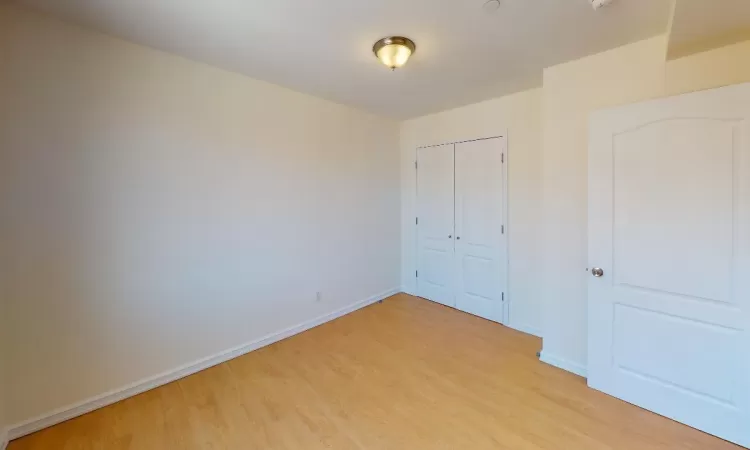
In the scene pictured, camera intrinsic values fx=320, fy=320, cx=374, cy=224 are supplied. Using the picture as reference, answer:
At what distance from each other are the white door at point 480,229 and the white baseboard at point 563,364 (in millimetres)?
861

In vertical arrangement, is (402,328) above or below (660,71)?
below

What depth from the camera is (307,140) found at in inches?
134

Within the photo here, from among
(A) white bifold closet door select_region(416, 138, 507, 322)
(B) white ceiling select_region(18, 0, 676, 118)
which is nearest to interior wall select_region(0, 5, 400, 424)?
(B) white ceiling select_region(18, 0, 676, 118)

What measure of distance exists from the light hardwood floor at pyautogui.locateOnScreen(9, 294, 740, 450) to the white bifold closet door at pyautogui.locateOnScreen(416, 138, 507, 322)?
855 millimetres

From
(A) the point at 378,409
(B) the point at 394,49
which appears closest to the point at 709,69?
(B) the point at 394,49

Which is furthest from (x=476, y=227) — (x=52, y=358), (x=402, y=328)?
(x=52, y=358)

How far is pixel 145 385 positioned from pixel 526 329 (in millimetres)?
3482

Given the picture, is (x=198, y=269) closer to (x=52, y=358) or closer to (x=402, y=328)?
(x=52, y=358)

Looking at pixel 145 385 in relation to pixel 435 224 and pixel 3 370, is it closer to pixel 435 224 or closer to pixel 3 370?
pixel 3 370

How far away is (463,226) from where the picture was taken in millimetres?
3951

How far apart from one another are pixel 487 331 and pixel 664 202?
1997mm

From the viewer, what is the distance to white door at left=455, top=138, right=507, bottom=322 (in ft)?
11.8

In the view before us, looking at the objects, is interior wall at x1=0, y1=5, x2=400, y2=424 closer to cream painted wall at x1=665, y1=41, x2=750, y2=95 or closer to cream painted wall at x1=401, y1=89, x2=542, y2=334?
cream painted wall at x1=401, y1=89, x2=542, y2=334

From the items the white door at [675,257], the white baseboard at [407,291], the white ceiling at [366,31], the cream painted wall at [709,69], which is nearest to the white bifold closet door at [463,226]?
the white baseboard at [407,291]
